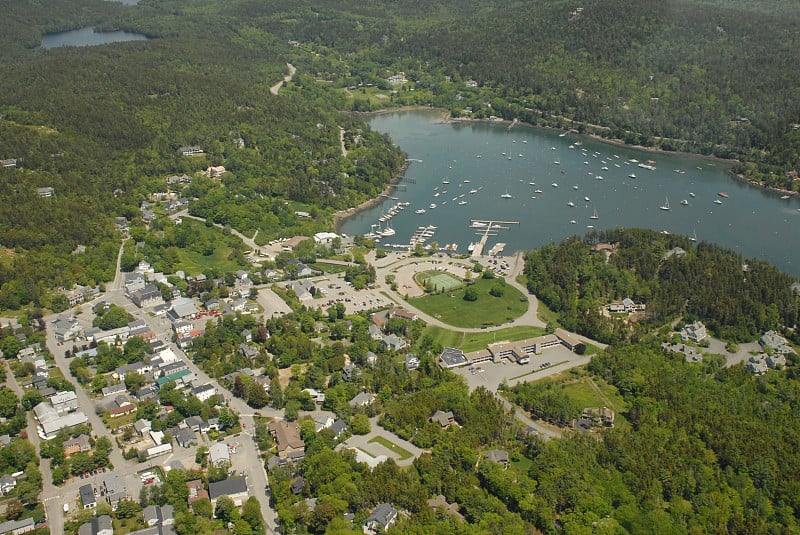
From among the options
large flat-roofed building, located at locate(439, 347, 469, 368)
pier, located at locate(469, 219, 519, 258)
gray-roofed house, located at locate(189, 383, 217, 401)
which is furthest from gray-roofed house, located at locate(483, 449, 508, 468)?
pier, located at locate(469, 219, 519, 258)

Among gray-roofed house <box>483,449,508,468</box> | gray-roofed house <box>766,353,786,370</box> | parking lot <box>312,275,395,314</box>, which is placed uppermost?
gray-roofed house <box>483,449,508,468</box>

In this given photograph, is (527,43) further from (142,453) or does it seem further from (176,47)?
(142,453)

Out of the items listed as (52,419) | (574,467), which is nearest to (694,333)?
(574,467)

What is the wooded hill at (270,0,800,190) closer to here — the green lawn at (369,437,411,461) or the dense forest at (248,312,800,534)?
the dense forest at (248,312,800,534)

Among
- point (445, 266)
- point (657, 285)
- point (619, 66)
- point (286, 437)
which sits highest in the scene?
point (619, 66)

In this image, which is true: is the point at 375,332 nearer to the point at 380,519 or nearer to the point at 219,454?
the point at 219,454

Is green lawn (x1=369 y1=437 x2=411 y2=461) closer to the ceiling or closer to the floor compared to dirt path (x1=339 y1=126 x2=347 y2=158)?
closer to the ceiling

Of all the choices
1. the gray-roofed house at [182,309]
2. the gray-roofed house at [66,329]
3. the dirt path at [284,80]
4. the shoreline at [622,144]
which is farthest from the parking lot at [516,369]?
the dirt path at [284,80]

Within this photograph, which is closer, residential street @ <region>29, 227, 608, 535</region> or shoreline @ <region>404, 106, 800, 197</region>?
residential street @ <region>29, 227, 608, 535</region>
